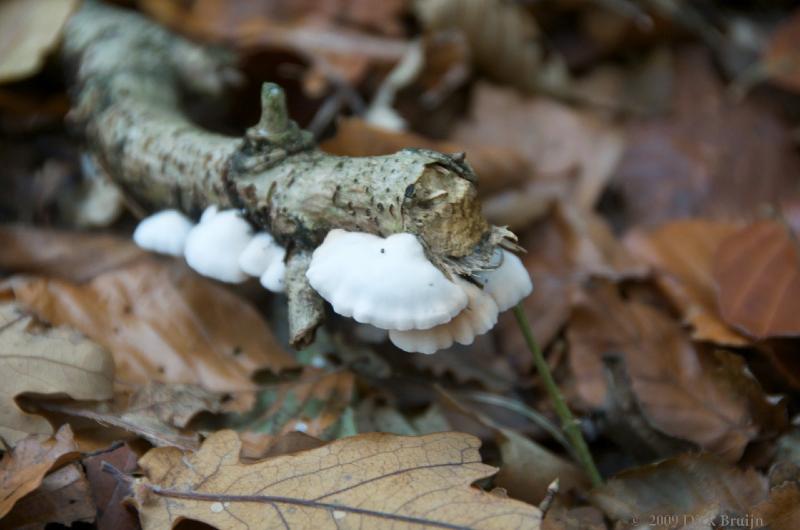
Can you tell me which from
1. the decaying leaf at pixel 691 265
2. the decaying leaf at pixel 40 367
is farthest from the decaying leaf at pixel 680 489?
the decaying leaf at pixel 40 367

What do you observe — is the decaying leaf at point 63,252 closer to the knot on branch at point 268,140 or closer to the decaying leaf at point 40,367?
the decaying leaf at point 40,367

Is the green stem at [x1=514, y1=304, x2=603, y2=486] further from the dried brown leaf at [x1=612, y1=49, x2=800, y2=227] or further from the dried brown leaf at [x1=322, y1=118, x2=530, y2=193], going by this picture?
the dried brown leaf at [x1=612, y1=49, x2=800, y2=227]

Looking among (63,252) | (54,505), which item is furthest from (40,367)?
(63,252)

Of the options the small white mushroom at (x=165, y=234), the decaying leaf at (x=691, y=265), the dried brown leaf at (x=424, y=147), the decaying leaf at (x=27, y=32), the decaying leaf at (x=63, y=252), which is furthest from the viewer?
the decaying leaf at (x=27, y=32)

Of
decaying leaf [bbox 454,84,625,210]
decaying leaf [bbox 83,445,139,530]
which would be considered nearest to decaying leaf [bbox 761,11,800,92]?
decaying leaf [bbox 454,84,625,210]

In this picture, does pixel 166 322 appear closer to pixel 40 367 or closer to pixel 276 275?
pixel 40 367

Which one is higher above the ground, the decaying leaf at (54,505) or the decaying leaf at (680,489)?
the decaying leaf at (680,489)
